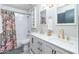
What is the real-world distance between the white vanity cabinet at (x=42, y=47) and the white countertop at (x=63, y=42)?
1.7 inches

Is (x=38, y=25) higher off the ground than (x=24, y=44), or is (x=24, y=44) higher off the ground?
(x=38, y=25)

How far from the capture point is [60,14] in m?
1.55

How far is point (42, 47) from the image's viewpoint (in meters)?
1.51

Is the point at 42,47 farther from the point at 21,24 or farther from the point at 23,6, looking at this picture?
the point at 23,6

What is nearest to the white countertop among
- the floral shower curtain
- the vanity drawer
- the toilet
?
Result: the vanity drawer

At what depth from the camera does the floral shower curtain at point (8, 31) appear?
145 cm

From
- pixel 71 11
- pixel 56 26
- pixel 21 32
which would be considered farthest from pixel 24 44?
pixel 71 11

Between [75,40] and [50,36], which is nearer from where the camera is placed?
[75,40]

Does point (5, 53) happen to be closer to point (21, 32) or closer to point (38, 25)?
point (21, 32)

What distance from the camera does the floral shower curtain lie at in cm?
145

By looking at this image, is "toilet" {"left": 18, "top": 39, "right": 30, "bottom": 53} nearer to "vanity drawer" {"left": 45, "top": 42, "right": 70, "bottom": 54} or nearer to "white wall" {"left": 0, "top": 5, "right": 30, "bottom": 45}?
"white wall" {"left": 0, "top": 5, "right": 30, "bottom": 45}

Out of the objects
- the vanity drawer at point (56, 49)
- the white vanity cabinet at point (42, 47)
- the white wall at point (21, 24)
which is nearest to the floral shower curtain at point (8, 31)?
the white wall at point (21, 24)
